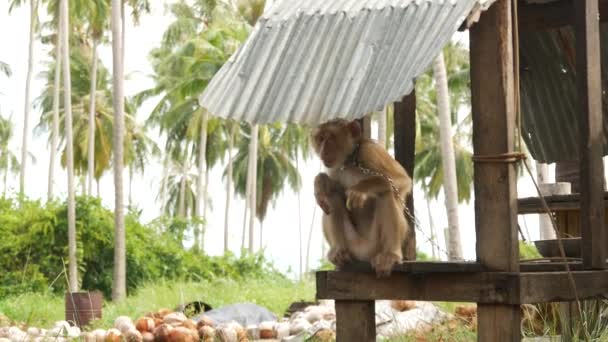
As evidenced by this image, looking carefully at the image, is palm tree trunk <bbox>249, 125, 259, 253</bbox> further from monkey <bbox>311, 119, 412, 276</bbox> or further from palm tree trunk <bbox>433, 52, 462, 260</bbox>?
monkey <bbox>311, 119, 412, 276</bbox>

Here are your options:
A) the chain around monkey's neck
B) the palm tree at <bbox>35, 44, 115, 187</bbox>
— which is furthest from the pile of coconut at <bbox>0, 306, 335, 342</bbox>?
the palm tree at <bbox>35, 44, 115, 187</bbox>

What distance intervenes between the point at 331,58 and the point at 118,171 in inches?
770

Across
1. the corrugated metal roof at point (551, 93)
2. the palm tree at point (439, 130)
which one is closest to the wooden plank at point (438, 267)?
the corrugated metal roof at point (551, 93)

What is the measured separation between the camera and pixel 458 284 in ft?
19.3

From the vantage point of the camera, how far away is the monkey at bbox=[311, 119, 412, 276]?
6203 millimetres

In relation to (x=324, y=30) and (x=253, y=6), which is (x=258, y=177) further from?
(x=324, y=30)

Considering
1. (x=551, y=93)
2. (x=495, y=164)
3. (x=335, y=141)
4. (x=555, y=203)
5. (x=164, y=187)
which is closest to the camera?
(x=495, y=164)

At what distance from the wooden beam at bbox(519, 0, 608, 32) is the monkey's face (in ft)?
6.39

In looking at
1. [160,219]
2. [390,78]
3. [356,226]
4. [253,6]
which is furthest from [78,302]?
[253,6]

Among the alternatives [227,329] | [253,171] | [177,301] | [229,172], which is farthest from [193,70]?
[227,329]

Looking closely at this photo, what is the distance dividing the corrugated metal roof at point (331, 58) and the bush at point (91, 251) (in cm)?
2056

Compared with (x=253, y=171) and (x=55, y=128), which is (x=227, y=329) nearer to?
(x=253, y=171)

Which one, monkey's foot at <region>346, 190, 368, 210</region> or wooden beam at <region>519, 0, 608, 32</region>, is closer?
monkey's foot at <region>346, 190, 368, 210</region>

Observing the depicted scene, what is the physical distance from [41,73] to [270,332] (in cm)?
4130
